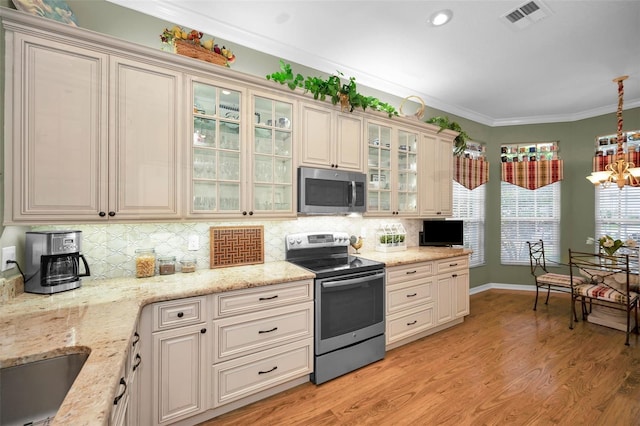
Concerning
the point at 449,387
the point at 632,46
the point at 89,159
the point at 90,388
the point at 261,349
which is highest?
the point at 632,46

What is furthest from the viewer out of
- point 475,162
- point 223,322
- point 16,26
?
point 475,162

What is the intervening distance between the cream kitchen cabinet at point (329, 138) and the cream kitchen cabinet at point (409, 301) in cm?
121

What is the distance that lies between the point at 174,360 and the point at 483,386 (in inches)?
94.4

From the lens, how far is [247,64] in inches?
105

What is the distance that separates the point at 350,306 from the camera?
2.46 m

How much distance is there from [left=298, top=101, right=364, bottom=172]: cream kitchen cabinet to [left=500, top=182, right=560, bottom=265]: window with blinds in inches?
145

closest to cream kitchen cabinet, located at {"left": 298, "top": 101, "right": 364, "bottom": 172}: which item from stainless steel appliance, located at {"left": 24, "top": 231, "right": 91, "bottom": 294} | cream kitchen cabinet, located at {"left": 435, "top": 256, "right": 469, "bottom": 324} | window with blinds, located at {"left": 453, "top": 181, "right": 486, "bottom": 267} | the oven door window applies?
the oven door window

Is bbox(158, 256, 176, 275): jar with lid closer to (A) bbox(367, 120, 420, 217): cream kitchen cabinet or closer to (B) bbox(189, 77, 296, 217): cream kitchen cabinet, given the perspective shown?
(B) bbox(189, 77, 296, 217): cream kitchen cabinet

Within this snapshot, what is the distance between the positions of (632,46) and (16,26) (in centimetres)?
501

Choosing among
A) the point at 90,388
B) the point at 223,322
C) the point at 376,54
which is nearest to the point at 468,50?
the point at 376,54

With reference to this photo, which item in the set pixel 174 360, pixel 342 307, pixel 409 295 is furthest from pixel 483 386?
pixel 174 360

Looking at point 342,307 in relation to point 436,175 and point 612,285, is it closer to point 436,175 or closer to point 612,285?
point 436,175

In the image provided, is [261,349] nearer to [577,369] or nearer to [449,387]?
[449,387]

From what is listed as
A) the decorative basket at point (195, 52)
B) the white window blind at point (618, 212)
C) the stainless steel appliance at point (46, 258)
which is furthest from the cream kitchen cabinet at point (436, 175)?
the stainless steel appliance at point (46, 258)
